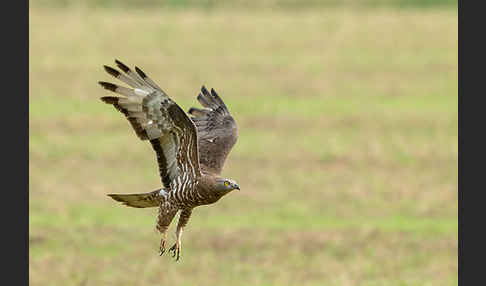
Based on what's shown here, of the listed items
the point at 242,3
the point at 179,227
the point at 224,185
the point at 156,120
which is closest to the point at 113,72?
the point at 156,120

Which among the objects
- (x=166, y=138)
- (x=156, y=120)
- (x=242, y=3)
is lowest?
(x=166, y=138)

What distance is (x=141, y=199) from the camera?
7684mm

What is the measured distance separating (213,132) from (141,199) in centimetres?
142

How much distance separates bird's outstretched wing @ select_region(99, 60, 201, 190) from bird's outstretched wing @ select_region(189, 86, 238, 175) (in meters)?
0.41

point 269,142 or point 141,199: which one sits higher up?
point 269,142

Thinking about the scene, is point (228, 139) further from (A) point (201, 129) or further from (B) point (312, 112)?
(B) point (312, 112)

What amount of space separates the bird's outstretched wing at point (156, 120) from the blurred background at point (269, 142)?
7746mm

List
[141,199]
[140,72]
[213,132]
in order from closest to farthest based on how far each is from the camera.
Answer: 1. [140,72]
2. [141,199]
3. [213,132]

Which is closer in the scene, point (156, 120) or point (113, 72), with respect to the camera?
point (113, 72)

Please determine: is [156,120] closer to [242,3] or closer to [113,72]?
[113,72]

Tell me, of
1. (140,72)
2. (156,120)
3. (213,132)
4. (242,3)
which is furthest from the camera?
(242,3)

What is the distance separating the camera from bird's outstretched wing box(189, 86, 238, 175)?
822cm

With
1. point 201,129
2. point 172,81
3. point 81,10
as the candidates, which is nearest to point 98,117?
point 172,81

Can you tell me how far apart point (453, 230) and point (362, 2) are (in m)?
21.2
